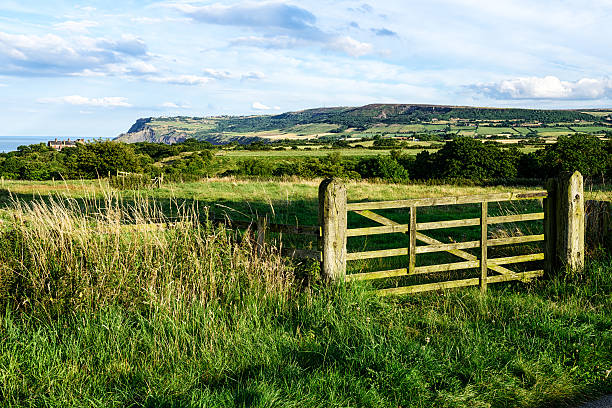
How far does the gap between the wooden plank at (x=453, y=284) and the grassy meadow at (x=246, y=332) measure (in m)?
0.16

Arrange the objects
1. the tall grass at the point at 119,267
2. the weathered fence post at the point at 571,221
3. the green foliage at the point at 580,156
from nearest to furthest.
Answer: the tall grass at the point at 119,267, the weathered fence post at the point at 571,221, the green foliage at the point at 580,156

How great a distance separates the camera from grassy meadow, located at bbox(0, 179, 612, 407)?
4.07 metres

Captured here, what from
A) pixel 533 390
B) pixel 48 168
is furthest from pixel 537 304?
pixel 48 168

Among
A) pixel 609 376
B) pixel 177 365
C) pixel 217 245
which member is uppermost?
pixel 217 245

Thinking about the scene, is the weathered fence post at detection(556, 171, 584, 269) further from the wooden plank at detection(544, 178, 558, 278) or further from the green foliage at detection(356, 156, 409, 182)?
the green foliage at detection(356, 156, 409, 182)

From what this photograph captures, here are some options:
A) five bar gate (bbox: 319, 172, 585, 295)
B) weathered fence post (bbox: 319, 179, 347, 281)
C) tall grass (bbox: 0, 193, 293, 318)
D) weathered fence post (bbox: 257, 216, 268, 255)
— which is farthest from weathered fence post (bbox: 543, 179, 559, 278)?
weathered fence post (bbox: 257, 216, 268, 255)

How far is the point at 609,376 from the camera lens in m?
4.77

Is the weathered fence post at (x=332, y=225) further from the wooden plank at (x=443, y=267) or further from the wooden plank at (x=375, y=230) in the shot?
the wooden plank at (x=443, y=267)

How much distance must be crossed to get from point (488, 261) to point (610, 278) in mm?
1835

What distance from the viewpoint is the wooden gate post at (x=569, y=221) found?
25.9ft

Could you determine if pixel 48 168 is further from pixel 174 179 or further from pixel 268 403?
pixel 268 403

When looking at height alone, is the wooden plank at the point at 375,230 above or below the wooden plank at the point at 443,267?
above

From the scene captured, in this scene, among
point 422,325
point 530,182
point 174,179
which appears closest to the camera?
point 422,325

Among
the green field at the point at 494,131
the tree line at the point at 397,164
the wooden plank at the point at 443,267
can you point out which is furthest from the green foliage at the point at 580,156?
the green field at the point at 494,131
